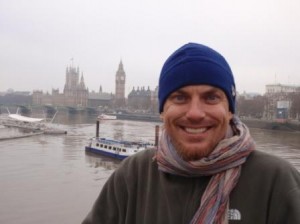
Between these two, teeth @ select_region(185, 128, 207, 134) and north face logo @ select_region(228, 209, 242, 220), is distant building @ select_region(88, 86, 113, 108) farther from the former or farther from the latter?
north face logo @ select_region(228, 209, 242, 220)

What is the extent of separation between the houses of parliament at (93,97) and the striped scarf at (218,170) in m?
81.7

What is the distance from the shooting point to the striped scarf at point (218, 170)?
3.17ft

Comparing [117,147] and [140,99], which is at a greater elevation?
[140,99]

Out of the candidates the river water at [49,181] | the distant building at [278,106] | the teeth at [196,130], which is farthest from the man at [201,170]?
the distant building at [278,106]

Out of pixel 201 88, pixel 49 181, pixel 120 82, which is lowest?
pixel 49 181

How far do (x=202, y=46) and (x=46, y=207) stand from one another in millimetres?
8915

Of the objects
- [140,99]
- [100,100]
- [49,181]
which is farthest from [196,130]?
[100,100]

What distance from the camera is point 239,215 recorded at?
0.96 metres

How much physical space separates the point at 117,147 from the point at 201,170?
59.3 feet

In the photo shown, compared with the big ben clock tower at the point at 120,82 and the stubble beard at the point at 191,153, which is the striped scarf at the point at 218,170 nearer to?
the stubble beard at the point at 191,153

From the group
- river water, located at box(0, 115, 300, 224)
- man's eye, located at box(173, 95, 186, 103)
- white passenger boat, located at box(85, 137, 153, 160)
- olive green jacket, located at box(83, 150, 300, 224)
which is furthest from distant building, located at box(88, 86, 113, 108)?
man's eye, located at box(173, 95, 186, 103)

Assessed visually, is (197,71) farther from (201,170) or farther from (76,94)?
(76,94)

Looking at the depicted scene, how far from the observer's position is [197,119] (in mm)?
1035

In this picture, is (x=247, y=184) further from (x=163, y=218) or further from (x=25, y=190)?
(x=25, y=190)
